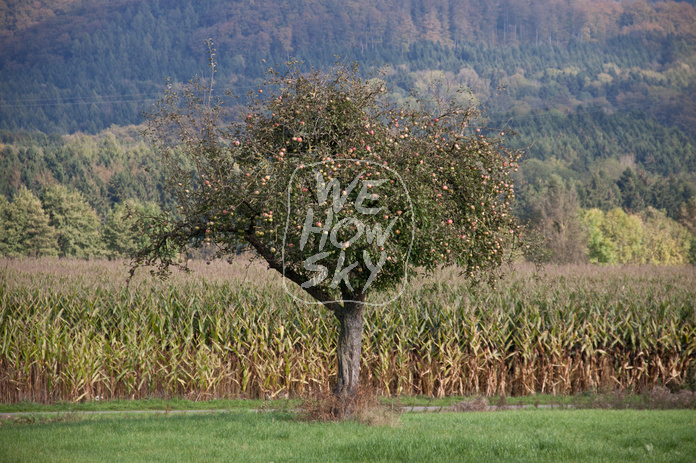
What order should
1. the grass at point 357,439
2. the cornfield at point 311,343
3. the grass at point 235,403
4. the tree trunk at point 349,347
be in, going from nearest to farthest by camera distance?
the grass at point 357,439, the tree trunk at point 349,347, the grass at point 235,403, the cornfield at point 311,343

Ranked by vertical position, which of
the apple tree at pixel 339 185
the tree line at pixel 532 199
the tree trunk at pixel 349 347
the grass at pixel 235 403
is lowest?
the grass at pixel 235 403

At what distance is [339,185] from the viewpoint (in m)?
8.06

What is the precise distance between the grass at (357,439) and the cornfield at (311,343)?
3.39 meters

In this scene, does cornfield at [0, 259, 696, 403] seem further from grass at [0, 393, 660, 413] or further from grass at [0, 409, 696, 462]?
grass at [0, 409, 696, 462]

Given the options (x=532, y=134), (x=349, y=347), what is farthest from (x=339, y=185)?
(x=532, y=134)

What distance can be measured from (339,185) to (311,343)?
6826 millimetres

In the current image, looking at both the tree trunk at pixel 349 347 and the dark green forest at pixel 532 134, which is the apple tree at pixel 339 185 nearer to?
the tree trunk at pixel 349 347

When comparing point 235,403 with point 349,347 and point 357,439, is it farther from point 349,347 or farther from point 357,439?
point 357,439

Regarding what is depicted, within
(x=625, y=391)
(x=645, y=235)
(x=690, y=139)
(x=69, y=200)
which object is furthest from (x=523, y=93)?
(x=625, y=391)

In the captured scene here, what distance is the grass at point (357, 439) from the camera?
7.57m

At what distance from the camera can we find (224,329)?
46.5ft

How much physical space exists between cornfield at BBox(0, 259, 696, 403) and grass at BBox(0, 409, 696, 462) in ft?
11.1

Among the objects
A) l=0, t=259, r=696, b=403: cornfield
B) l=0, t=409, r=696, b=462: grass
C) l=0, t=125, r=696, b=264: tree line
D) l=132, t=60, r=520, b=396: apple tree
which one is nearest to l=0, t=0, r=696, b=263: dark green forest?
l=0, t=125, r=696, b=264: tree line

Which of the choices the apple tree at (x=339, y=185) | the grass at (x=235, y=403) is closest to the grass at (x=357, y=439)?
the apple tree at (x=339, y=185)
